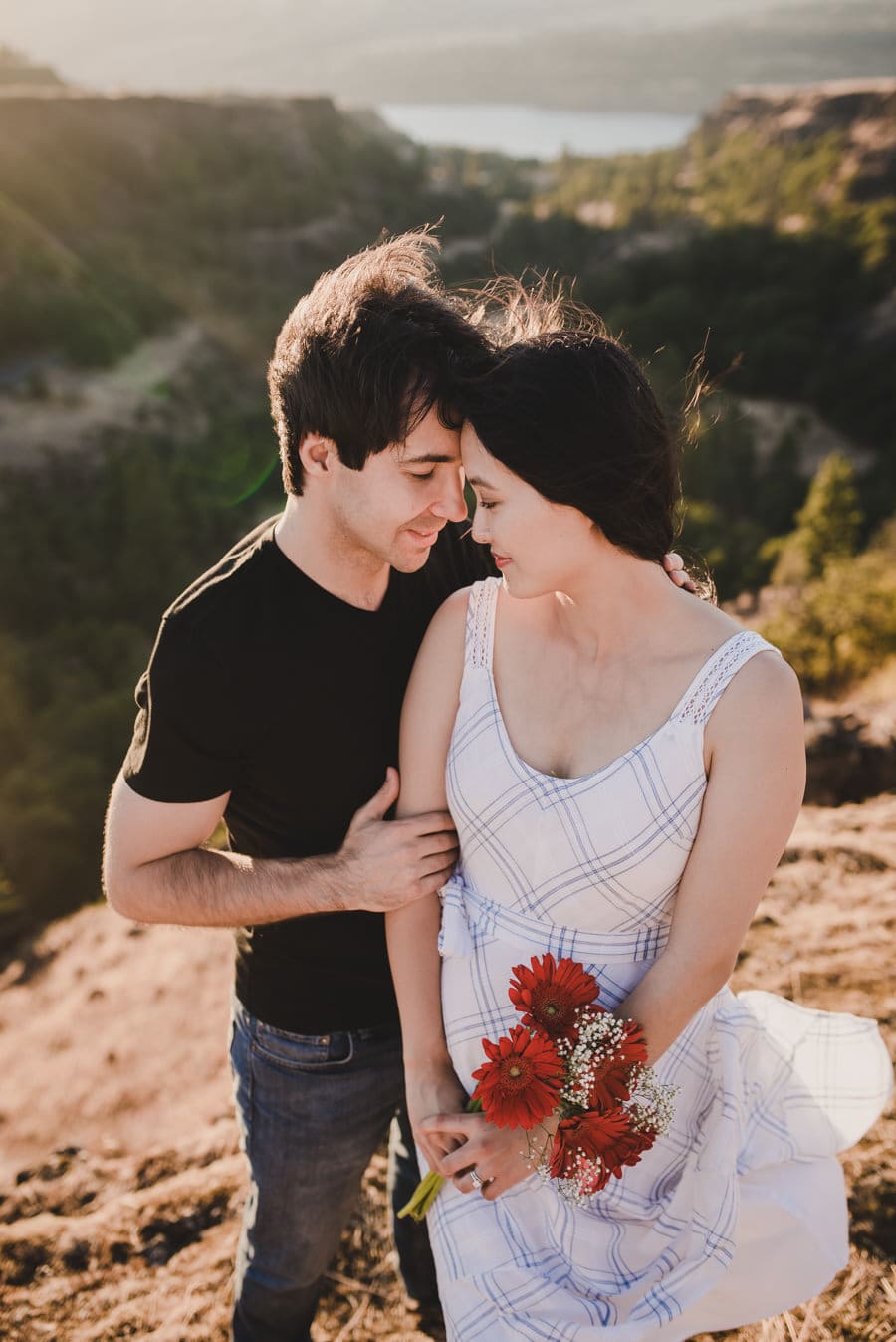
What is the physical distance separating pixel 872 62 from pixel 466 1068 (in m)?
119

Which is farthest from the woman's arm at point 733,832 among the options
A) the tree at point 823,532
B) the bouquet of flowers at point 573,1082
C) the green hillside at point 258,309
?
the tree at point 823,532

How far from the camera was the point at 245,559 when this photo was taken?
2111mm

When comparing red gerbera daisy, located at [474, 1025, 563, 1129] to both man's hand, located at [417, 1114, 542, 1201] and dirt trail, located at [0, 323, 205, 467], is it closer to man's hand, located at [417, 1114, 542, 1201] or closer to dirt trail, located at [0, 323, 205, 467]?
man's hand, located at [417, 1114, 542, 1201]

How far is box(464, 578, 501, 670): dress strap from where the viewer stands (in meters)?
2.08

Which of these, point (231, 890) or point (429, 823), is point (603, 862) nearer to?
point (429, 823)

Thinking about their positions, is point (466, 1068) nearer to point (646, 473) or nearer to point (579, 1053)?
point (579, 1053)

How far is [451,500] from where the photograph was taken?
2078 millimetres

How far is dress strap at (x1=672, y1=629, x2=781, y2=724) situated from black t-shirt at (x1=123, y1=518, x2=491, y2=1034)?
2.22ft

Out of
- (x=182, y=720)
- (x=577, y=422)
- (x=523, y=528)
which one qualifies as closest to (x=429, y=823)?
(x=182, y=720)

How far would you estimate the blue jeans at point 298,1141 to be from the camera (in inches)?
88.9

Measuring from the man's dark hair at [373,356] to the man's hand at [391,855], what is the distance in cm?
77

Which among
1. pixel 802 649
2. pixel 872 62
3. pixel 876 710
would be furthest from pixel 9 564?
pixel 872 62

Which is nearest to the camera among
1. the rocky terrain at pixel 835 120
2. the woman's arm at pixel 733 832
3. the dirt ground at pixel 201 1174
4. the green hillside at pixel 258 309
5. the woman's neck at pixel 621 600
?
the woman's arm at pixel 733 832

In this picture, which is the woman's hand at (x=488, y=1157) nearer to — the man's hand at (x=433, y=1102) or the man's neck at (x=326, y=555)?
the man's hand at (x=433, y=1102)
